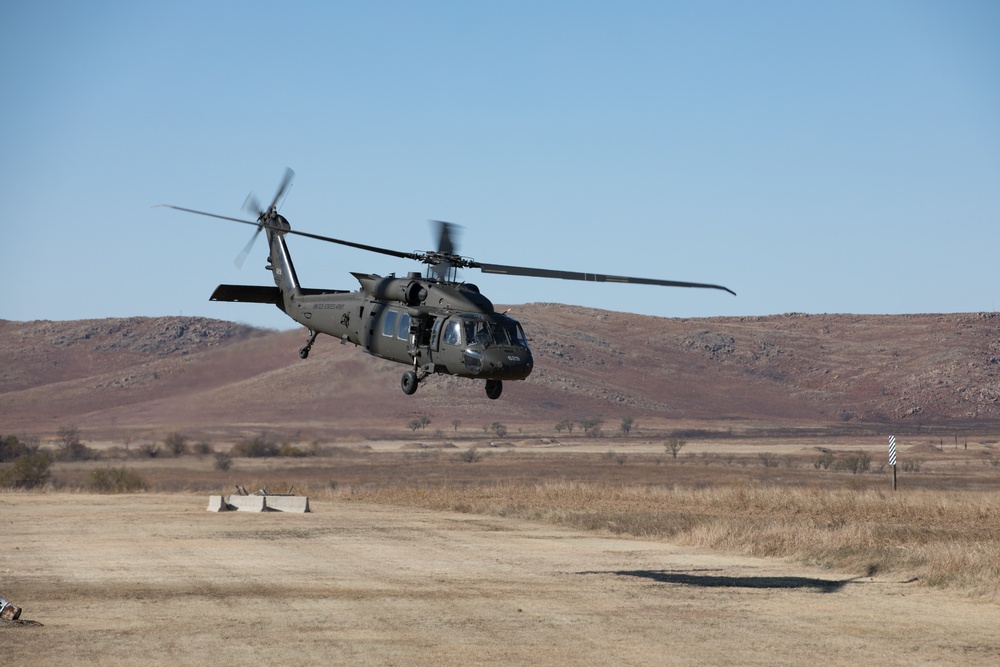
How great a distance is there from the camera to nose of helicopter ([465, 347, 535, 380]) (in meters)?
28.0

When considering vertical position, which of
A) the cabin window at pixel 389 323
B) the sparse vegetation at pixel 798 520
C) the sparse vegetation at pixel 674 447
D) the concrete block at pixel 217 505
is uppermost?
the cabin window at pixel 389 323

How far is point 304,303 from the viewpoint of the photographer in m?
35.6

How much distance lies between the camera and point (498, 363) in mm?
27938

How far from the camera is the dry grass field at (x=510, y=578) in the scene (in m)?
23.7

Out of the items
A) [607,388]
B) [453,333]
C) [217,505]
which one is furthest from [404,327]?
[607,388]

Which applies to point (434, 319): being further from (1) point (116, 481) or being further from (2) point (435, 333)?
(1) point (116, 481)

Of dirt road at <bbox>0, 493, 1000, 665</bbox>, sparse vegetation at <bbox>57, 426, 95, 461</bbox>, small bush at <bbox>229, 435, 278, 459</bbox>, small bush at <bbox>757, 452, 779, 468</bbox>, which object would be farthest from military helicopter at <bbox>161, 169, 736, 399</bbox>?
small bush at <bbox>757, 452, 779, 468</bbox>

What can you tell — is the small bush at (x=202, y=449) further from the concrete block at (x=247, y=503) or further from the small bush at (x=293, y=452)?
the concrete block at (x=247, y=503)

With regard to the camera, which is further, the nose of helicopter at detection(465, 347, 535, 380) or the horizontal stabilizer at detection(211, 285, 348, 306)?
the horizontal stabilizer at detection(211, 285, 348, 306)

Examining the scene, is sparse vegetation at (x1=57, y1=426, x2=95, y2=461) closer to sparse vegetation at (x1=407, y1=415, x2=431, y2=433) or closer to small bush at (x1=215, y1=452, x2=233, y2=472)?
small bush at (x1=215, y1=452, x2=233, y2=472)

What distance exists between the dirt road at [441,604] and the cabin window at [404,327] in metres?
6.27

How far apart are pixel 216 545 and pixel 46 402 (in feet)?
372

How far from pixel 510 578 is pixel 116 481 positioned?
1766 inches

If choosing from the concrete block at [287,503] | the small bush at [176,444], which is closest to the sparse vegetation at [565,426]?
the small bush at [176,444]
